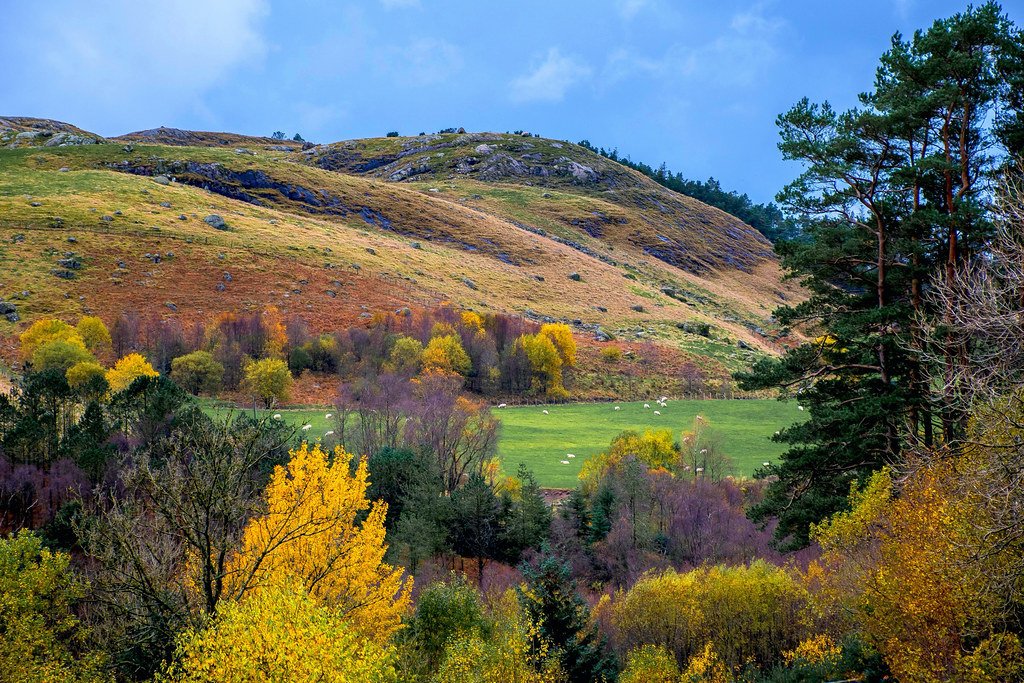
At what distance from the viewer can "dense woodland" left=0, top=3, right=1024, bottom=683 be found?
14.9m

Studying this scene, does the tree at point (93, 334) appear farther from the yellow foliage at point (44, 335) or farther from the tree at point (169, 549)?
the tree at point (169, 549)

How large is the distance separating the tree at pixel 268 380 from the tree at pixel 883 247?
176 feet

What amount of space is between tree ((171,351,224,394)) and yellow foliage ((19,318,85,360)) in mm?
8319

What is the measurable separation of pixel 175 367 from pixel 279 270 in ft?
111

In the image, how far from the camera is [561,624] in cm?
2206

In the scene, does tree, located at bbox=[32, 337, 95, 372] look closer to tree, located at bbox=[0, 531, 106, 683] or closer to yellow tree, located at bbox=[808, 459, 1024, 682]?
tree, located at bbox=[0, 531, 106, 683]

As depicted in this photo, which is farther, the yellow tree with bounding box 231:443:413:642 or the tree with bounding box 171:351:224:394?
the tree with bounding box 171:351:224:394

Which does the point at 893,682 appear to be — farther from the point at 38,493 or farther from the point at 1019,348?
the point at 38,493

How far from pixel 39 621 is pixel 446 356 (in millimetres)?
58641

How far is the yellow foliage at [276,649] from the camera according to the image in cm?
1476

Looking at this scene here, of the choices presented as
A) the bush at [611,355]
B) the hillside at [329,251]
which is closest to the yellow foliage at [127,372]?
the hillside at [329,251]

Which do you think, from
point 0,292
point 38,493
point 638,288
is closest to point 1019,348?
point 38,493

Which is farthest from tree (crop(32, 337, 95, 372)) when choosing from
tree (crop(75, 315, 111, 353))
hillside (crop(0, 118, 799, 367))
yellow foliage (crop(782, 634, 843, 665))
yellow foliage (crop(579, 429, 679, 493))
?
yellow foliage (crop(782, 634, 843, 665))

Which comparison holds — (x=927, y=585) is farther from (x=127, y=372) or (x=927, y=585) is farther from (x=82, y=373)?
(x=127, y=372)
